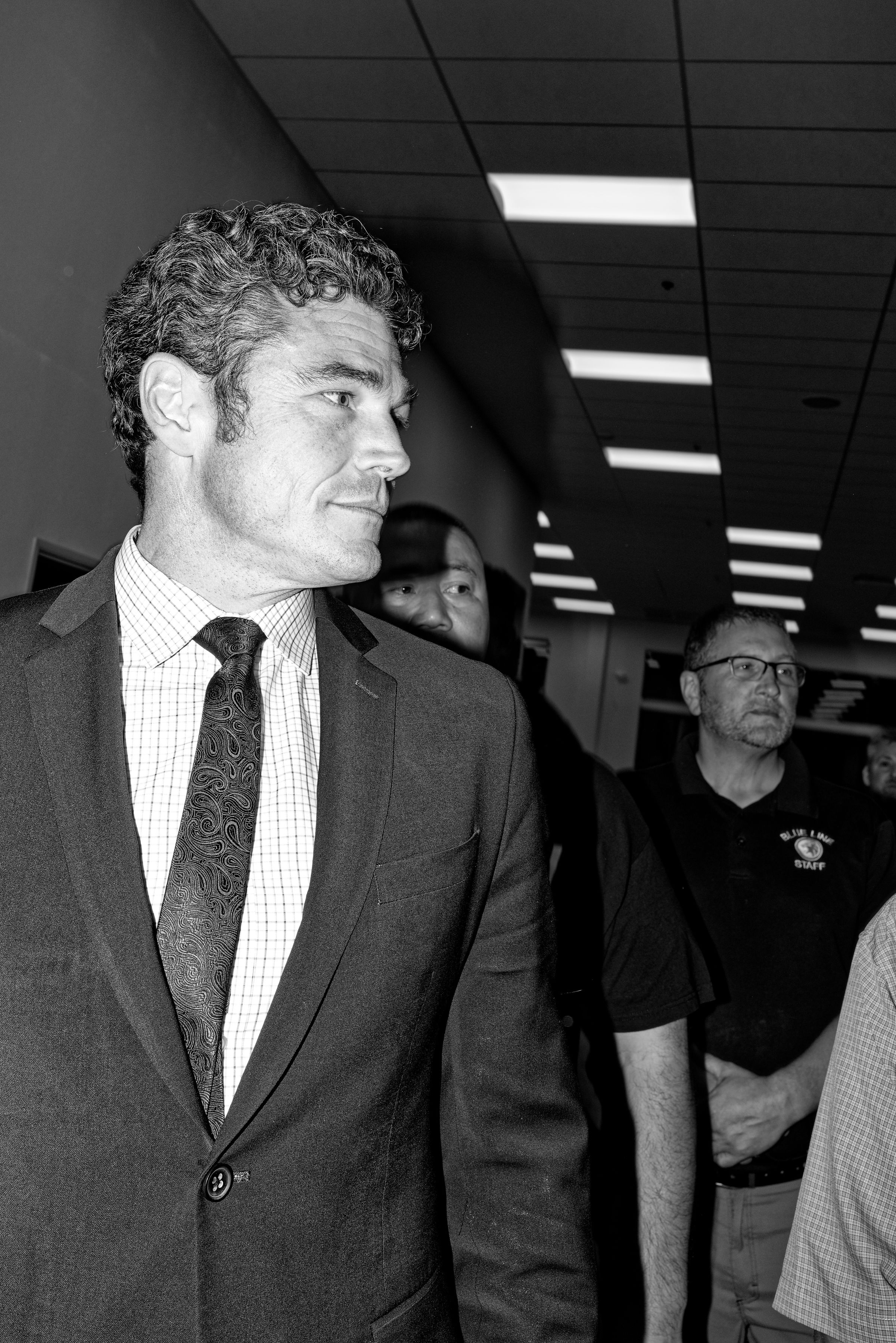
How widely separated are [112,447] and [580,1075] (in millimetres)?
2264

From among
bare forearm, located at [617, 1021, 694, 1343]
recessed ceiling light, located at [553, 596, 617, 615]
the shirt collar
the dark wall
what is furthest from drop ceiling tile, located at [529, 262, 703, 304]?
recessed ceiling light, located at [553, 596, 617, 615]

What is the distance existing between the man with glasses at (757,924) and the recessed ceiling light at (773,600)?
11.3 m

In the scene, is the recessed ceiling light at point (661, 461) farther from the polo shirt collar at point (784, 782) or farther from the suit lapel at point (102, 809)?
the suit lapel at point (102, 809)

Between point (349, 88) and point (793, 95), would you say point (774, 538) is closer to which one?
point (793, 95)

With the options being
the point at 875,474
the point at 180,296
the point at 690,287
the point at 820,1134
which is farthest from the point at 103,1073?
the point at 875,474

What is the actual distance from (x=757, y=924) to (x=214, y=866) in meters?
1.84

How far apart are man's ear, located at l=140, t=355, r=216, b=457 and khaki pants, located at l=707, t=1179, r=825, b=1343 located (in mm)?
1960

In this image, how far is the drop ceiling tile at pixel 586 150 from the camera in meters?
4.89

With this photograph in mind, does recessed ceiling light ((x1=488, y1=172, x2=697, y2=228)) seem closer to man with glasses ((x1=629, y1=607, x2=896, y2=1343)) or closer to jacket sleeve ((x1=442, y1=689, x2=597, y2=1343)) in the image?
man with glasses ((x1=629, y1=607, x2=896, y2=1343))

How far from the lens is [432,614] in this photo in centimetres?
234

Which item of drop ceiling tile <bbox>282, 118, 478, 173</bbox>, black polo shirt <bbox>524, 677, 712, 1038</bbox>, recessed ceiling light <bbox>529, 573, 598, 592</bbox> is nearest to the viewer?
black polo shirt <bbox>524, 677, 712, 1038</bbox>

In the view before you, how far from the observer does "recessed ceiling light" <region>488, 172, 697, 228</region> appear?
5.32m

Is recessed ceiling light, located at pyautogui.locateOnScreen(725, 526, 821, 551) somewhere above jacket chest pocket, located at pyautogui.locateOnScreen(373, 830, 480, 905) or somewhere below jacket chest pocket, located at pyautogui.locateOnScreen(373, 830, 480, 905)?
above

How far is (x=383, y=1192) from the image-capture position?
1.16 meters
